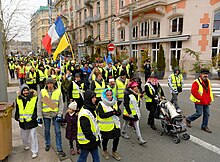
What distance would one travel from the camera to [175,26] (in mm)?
20250

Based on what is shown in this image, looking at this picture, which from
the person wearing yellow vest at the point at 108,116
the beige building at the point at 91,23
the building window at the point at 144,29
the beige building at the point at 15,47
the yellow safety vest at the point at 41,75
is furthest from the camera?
the beige building at the point at 91,23

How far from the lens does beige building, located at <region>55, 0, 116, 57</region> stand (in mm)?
32125

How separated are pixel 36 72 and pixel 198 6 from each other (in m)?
15.2

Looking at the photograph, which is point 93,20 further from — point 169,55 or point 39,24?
point 39,24

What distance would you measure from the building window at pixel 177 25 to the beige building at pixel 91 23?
441 inches

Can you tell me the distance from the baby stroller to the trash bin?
388 centimetres

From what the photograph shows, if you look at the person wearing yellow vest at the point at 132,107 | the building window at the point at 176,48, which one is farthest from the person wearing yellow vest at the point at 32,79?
the building window at the point at 176,48

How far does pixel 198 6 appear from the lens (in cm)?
1755

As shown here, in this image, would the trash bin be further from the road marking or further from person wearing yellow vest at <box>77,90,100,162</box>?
the road marking

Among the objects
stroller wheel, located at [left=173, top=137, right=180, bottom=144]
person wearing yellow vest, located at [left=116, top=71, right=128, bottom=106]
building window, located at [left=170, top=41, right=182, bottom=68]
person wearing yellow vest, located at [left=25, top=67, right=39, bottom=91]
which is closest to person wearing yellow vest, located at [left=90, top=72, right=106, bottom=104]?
person wearing yellow vest, located at [left=116, top=71, right=128, bottom=106]

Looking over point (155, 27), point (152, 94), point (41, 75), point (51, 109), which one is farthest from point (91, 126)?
point (155, 27)

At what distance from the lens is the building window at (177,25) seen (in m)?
19.6

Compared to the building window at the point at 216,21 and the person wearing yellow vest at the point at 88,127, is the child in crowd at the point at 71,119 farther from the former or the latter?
the building window at the point at 216,21

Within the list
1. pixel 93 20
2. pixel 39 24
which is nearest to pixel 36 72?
pixel 93 20
